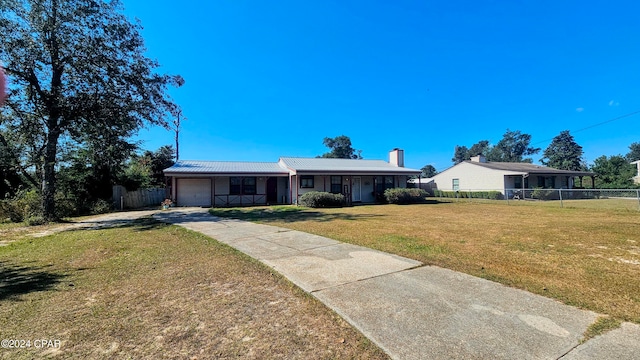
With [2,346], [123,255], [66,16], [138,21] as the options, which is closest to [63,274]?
[123,255]

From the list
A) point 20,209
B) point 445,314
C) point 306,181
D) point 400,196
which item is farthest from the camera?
point 306,181

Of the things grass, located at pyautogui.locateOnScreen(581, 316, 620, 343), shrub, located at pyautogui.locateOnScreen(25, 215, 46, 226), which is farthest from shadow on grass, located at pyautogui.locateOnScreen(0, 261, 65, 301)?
shrub, located at pyautogui.locateOnScreen(25, 215, 46, 226)

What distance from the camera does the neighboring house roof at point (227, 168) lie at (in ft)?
59.5

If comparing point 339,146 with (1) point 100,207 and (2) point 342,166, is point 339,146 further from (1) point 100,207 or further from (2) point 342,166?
(1) point 100,207

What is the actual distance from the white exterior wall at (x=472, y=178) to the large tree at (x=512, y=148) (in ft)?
161

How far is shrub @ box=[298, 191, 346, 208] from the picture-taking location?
17.4 m

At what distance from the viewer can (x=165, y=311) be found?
2.96m

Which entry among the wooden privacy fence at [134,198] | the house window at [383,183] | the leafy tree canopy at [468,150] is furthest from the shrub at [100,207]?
the leafy tree canopy at [468,150]

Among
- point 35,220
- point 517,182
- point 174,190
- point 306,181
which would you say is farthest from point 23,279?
point 517,182

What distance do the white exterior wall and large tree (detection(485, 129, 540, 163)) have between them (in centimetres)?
4907

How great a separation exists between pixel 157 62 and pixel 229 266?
44.9 feet

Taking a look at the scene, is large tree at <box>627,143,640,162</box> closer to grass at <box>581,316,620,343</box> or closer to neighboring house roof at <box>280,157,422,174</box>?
neighboring house roof at <box>280,157,422,174</box>

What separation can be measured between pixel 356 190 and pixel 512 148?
221 feet

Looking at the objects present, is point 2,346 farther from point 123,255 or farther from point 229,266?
point 123,255
